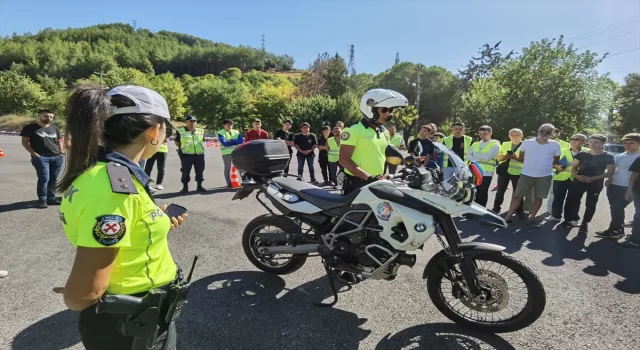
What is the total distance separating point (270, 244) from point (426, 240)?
1.57m

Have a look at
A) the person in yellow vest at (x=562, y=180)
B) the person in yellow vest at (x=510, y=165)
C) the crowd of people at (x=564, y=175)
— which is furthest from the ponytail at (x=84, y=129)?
the person in yellow vest at (x=562, y=180)

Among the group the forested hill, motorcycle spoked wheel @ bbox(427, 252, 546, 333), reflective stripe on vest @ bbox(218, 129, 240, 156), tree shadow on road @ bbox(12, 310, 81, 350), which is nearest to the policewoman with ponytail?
tree shadow on road @ bbox(12, 310, 81, 350)

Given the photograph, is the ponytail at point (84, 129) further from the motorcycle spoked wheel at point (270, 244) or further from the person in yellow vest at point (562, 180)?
the person in yellow vest at point (562, 180)

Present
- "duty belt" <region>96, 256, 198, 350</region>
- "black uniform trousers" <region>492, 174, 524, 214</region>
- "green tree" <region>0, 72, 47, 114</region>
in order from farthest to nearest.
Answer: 1. "green tree" <region>0, 72, 47, 114</region>
2. "black uniform trousers" <region>492, 174, 524, 214</region>
3. "duty belt" <region>96, 256, 198, 350</region>

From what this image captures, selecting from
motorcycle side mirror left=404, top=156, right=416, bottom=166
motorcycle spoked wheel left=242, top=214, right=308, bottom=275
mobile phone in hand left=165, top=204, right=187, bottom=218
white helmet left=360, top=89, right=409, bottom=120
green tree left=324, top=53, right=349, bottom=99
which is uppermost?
green tree left=324, top=53, right=349, bottom=99

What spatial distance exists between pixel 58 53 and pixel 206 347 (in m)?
106

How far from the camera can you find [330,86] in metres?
52.4

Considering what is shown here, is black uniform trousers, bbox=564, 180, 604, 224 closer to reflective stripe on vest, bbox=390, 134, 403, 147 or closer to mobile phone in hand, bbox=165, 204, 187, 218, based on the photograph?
reflective stripe on vest, bbox=390, 134, 403, 147

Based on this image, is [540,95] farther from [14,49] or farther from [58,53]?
[14,49]

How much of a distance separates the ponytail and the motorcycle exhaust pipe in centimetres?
219

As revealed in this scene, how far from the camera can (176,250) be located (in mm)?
4195

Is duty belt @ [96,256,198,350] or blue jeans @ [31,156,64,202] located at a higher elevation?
duty belt @ [96,256,198,350]

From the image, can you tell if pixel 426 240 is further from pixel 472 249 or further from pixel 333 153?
pixel 333 153

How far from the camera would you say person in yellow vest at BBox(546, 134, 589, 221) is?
6043mm
